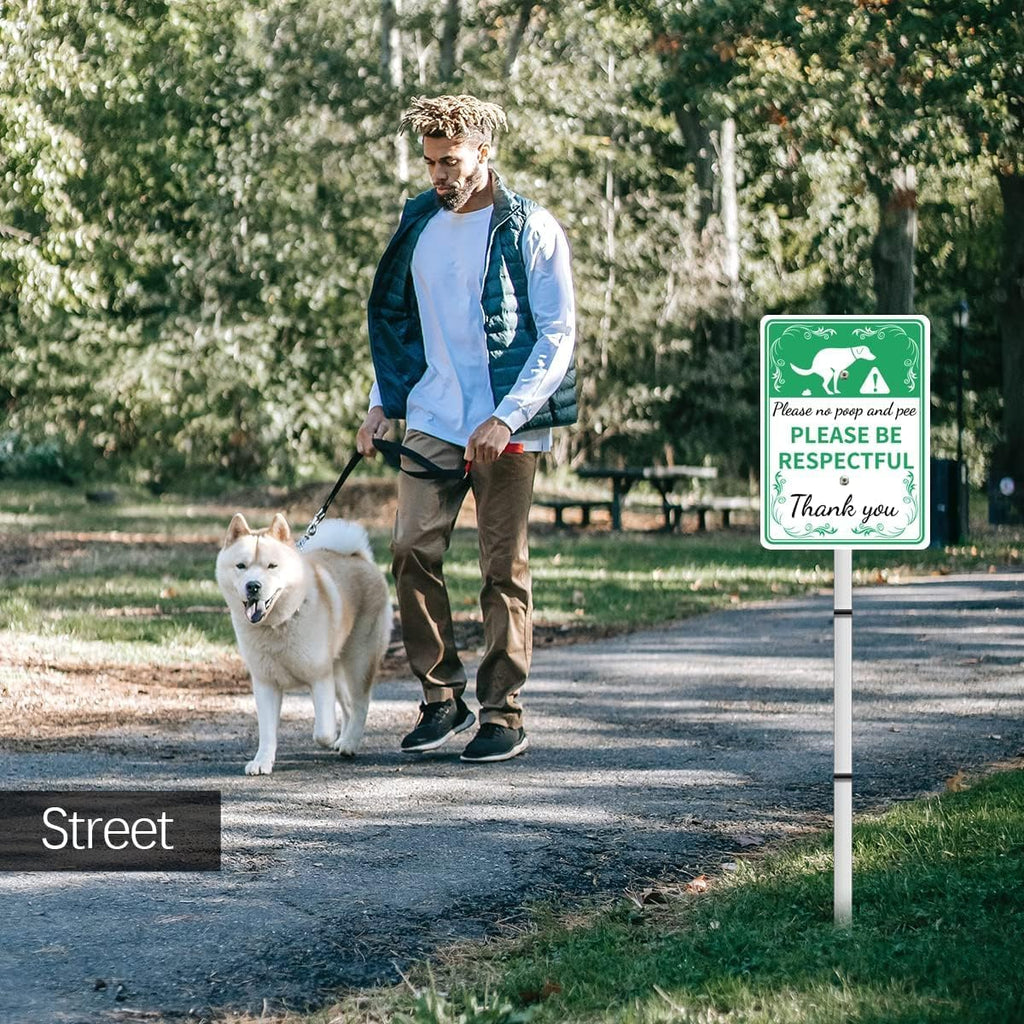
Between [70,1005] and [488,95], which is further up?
[488,95]

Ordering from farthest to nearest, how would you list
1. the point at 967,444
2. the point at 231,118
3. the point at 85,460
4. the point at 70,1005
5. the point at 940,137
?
the point at 967,444 → the point at 85,460 → the point at 231,118 → the point at 940,137 → the point at 70,1005

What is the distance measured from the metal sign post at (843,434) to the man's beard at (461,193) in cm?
245

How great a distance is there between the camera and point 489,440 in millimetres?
6469

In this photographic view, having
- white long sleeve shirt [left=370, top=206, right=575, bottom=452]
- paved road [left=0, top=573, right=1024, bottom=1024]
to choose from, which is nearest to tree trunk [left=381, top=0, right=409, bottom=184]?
paved road [left=0, top=573, right=1024, bottom=1024]

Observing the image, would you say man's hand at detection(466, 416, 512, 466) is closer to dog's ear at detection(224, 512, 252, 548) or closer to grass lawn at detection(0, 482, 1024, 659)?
dog's ear at detection(224, 512, 252, 548)

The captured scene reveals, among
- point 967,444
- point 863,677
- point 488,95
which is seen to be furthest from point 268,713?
point 967,444

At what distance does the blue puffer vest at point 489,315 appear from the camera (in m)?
6.74

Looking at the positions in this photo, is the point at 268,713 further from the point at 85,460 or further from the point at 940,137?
the point at 85,460

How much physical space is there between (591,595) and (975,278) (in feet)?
88.1

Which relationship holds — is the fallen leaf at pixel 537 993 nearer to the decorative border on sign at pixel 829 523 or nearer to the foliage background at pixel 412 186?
the decorative border on sign at pixel 829 523

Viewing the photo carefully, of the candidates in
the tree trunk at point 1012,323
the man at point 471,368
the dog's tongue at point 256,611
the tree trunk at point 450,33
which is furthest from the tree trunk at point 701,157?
the dog's tongue at point 256,611

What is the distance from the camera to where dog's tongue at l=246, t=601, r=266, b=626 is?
682 centimetres

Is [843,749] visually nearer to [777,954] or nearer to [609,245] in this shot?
[777,954]

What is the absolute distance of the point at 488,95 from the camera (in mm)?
25031
